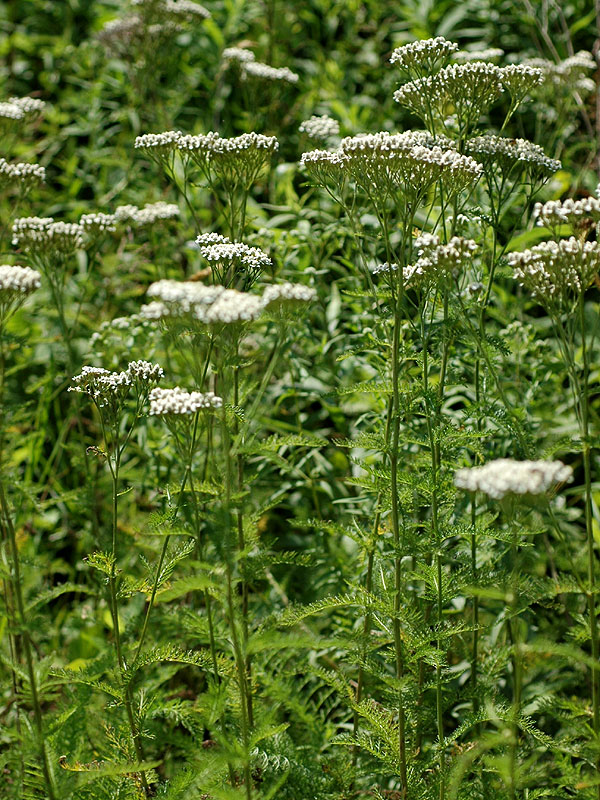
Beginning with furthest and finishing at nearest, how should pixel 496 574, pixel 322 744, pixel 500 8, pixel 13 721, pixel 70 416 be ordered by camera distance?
pixel 500 8 → pixel 70 416 → pixel 13 721 → pixel 322 744 → pixel 496 574

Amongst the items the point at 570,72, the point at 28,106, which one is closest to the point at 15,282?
the point at 28,106

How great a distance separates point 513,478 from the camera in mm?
2006

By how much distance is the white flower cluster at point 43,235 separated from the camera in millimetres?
3363

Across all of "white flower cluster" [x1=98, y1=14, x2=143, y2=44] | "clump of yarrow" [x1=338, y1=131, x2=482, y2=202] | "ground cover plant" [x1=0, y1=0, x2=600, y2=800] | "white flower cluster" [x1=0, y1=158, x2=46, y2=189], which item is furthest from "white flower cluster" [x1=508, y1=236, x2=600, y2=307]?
"white flower cluster" [x1=98, y1=14, x2=143, y2=44]

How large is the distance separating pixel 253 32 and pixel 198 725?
18.3ft

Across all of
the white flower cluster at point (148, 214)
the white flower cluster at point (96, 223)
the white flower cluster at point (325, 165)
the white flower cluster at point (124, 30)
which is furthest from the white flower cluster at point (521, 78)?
the white flower cluster at point (124, 30)

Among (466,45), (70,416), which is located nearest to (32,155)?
(70,416)

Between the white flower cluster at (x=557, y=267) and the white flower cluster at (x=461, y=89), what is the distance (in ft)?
2.41

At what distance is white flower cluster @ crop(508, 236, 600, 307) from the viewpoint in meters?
2.52

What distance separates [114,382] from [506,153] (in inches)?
65.2

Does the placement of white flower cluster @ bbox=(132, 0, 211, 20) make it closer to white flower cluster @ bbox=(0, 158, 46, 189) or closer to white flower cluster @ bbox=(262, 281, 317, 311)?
white flower cluster @ bbox=(0, 158, 46, 189)

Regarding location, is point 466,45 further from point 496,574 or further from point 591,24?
point 496,574

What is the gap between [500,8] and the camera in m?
6.26

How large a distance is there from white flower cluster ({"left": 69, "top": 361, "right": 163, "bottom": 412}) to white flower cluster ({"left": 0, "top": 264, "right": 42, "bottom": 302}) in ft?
1.09
